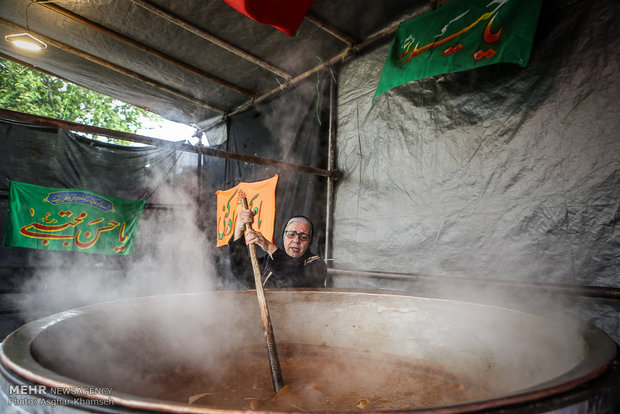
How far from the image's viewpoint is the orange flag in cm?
434

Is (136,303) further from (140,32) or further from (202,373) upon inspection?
(140,32)

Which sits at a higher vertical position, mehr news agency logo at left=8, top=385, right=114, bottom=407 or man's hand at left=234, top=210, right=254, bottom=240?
man's hand at left=234, top=210, right=254, bottom=240

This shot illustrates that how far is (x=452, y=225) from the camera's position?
2.54 metres

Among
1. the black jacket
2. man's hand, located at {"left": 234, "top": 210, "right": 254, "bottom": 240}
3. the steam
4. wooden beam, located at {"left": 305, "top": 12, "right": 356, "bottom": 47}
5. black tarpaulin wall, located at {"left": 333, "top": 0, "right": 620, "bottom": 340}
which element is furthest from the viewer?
the steam

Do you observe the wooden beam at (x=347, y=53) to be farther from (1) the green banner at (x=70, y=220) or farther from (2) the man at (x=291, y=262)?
(1) the green banner at (x=70, y=220)

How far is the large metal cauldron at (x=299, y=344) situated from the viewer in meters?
0.66

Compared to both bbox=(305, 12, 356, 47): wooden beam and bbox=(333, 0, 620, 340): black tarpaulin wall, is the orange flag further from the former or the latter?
bbox=(305, 12, 356, 47): wooden beam

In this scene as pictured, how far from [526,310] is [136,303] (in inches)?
74.0

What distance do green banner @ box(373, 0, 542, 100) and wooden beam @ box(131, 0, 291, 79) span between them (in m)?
1.64

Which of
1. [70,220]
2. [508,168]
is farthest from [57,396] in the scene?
[70,220]

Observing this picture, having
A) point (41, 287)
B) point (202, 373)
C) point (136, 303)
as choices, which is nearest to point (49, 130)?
point (41, 287)

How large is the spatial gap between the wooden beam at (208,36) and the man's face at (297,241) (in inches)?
78.5

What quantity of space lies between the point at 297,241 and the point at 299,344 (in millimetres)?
1200

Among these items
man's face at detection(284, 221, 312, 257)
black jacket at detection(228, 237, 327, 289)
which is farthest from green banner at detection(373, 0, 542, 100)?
black jacket at detection(228, 237, 327, 289)
